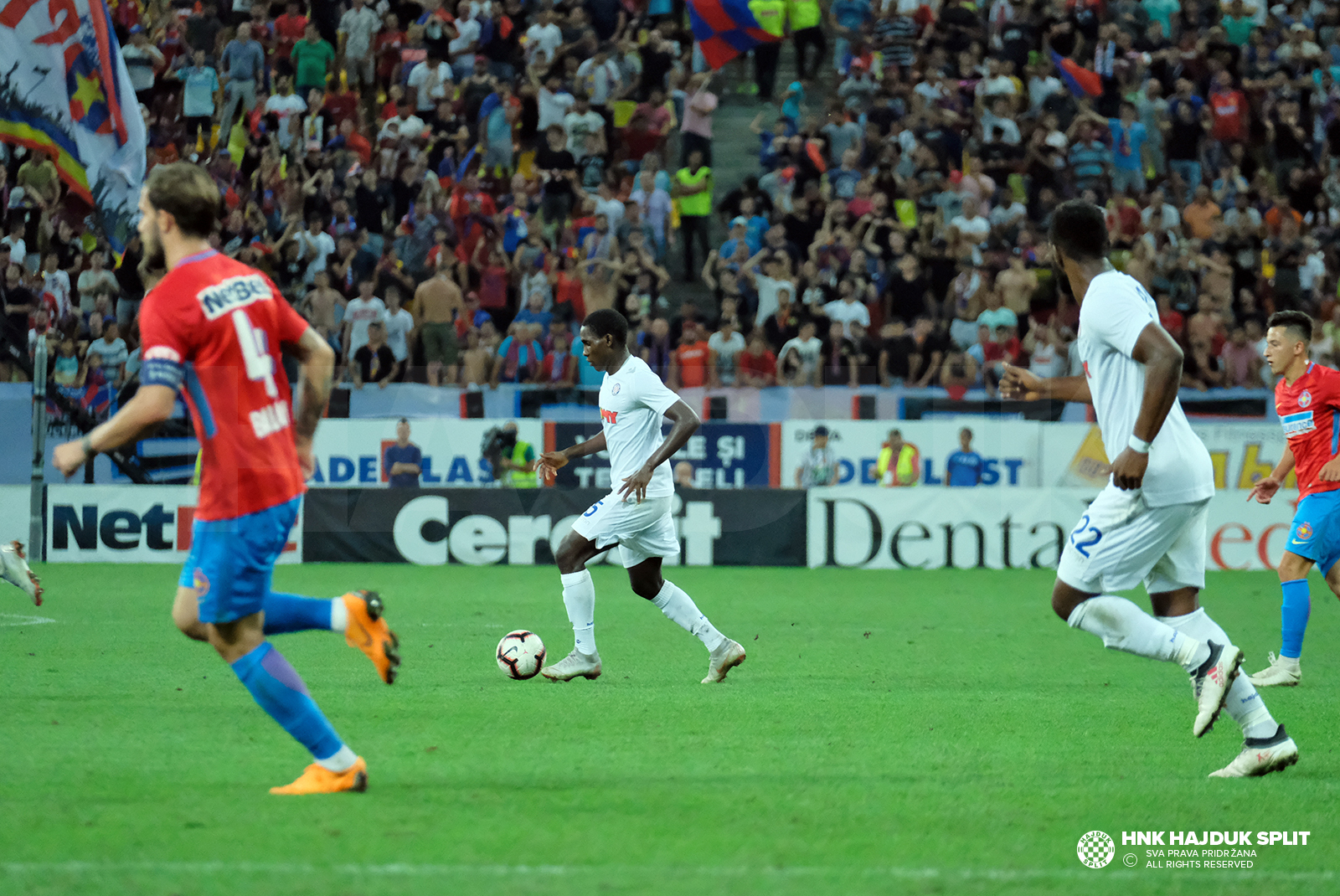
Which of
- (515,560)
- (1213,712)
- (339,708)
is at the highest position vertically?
(1213,712)

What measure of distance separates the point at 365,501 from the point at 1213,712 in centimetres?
1454

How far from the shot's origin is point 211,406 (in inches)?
209

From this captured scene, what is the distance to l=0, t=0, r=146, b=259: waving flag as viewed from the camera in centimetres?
1567

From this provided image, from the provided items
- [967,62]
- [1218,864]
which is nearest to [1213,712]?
[1218,864]

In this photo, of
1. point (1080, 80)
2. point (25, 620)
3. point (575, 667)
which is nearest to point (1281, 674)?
point (575, 667)

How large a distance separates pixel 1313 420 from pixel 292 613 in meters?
6.81

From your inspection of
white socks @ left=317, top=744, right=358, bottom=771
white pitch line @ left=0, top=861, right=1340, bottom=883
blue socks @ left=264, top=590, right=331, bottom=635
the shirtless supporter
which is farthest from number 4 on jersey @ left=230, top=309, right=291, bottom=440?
the shirtless supporter

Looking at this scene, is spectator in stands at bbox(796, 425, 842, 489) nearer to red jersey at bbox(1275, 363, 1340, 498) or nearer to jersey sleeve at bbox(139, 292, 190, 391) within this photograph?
red jersey at bbox(1275, 363, 1340, 498)

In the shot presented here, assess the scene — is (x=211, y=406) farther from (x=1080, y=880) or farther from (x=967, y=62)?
(x=967, y=62)

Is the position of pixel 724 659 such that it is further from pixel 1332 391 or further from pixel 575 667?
pixel 1332 391

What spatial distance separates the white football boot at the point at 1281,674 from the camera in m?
9.27

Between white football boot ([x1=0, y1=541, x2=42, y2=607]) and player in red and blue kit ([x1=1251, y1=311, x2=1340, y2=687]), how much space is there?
834 centimetres

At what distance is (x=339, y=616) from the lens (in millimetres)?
5504

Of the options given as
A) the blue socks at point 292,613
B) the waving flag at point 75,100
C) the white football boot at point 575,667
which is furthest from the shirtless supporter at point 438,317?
the blue socks at point 292,613
